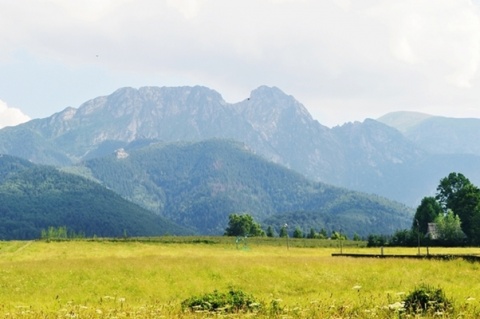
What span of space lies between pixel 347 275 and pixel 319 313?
23607mm

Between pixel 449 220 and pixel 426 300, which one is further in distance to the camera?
pixel 449 220

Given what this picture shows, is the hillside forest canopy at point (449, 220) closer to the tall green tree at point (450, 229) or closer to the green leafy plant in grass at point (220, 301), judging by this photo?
the tall green tree at point (450, 229)

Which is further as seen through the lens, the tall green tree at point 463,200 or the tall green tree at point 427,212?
the tall green tree at point 427,212

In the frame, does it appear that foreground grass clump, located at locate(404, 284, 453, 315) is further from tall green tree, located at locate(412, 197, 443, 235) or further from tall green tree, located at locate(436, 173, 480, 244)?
tall green tree, located at locate(412, 197, 443, 235)

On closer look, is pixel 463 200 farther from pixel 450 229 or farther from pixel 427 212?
pixel 427 212

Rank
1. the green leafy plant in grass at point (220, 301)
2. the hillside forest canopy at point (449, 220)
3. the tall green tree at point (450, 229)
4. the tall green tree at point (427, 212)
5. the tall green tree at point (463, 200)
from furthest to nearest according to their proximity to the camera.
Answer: the tall green tree at point (427, 212) → the tall green tree at point (463, 200) → the tall green tree at point (450, 229) → the hillside forest canopy at point (449, 220) → the green leafy plant in grass at point (220, 301)

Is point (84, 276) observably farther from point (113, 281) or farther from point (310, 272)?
point (310, 272)

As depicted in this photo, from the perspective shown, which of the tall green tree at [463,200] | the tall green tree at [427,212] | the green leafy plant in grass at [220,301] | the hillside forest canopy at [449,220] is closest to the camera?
the green leafy plant in grass at [220,301]

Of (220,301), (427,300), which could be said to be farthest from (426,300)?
(220,301)

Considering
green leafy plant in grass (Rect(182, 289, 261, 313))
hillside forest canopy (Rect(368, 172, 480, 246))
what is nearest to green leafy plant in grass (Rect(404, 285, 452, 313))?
green leafy plant in grass (Rect(182, 289, 261, 313))

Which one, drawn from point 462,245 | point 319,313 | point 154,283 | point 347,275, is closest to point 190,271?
point 154,283

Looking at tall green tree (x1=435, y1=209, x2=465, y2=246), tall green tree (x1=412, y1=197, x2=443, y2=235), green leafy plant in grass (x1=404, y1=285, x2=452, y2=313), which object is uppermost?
tall green tree (x1=412, y1=197, x2=443, y2=235)

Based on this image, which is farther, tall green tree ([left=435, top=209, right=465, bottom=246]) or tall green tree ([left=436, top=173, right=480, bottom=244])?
tall green tree ([left=436, top=173, right=480, bottom=244])

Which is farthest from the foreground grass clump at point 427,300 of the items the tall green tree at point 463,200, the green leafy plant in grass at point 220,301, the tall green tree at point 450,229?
the tall green tree at point 463,200
